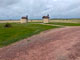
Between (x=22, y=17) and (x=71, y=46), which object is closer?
(x=71, y=46)

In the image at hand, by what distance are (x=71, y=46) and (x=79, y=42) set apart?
1.05m

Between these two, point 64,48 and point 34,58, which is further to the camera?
point 64,48

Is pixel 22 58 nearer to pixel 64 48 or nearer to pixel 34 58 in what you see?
pixel 34 58

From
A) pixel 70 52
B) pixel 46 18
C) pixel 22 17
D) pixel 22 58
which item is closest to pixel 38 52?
pixel 22 58

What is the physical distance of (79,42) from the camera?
1190 centimetres

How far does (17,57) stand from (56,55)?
7.00 ft

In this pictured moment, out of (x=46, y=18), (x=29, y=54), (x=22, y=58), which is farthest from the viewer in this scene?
(x=46, y=18)

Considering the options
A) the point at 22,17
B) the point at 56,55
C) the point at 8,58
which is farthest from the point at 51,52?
the point at 22,17

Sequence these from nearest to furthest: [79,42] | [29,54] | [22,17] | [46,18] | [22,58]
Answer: [22,58], [29,54], [79,42], [46,18], [22,17]

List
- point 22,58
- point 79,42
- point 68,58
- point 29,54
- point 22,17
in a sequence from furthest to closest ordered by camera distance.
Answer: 1. point 22,17
2. point 79,42
3. point 29,54
4. point 22,58
5. point 68,58

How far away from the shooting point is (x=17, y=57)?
10.1 metres

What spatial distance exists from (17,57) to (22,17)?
176 ft

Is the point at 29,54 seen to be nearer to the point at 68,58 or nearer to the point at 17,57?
the point at 17,57

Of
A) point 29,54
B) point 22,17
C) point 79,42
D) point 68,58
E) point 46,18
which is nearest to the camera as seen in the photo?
point 68,58
